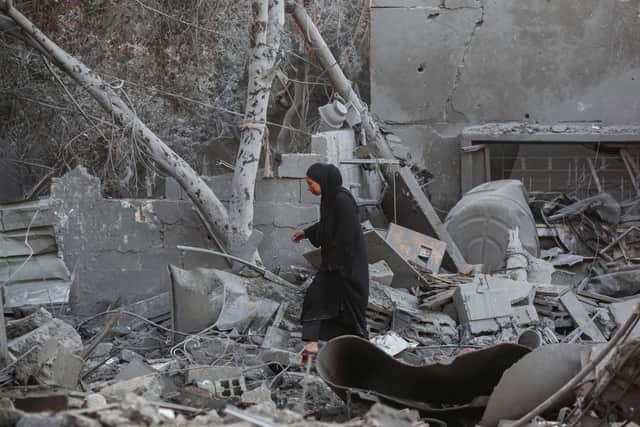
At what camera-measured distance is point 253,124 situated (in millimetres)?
9766

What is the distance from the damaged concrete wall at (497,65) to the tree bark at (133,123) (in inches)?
261

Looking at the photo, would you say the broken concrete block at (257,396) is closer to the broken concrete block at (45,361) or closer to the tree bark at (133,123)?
the broken concrete block at (45,361)

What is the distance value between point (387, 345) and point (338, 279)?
0.81 m

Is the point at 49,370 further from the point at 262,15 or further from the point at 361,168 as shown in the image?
the point at 361,168

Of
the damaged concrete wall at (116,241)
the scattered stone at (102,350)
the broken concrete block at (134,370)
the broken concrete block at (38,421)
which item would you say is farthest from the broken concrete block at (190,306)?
the broken concrete block at (38,421)

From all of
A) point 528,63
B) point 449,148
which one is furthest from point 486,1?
point 449,148

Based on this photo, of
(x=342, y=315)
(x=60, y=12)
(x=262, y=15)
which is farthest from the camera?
(x=60, y=12)

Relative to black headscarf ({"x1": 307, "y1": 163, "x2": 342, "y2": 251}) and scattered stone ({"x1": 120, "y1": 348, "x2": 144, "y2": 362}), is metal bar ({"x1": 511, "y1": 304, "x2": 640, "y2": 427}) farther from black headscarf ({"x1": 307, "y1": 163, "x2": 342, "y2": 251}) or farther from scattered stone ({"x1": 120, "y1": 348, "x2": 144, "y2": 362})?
scattered stone ({"x1": 120, "y1": 348, "x2": 144, "y2": 362})

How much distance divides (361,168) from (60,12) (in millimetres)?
4097

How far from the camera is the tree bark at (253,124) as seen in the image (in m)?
9.70

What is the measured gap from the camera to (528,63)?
1585 centimetres

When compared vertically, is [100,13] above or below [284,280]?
above

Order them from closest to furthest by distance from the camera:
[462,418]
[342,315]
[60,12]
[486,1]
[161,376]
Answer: [462,418] → [161,376] → [342,315] → [60,12] → [486,1]

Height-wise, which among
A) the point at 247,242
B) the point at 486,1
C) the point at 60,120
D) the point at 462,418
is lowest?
the point at 462,418
